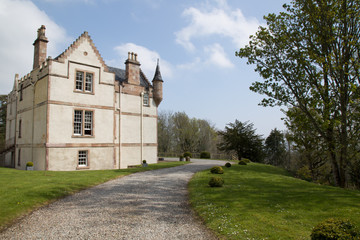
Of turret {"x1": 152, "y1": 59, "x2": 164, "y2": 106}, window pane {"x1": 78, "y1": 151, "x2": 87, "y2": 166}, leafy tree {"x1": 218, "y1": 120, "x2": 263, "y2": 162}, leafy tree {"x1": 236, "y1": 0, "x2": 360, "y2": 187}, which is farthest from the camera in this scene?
leafy tree {"x1": 218, "y1": 120, "x2": 263, "y2": 162}

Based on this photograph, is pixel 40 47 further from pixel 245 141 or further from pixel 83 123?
pixel 245 141

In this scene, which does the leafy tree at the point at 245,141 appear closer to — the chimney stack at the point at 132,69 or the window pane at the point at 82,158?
the chimney stack at the point at 132,69

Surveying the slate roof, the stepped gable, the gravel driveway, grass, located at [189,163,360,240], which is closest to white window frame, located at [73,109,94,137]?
the stepped gable

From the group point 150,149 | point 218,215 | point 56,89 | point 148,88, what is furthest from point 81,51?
point 218,215

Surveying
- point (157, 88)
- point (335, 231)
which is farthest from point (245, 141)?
point (335, 231)

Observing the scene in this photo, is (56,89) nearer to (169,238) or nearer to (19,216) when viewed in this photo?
(19,216)

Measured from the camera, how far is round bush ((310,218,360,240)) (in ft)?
17.7

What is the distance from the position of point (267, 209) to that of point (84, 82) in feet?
71.3

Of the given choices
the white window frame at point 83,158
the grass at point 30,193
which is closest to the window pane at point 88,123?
the white window frame at point 83,158

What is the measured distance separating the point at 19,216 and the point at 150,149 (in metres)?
22.5

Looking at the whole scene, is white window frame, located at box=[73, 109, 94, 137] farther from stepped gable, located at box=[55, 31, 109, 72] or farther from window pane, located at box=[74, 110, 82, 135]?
stepped gable, located at box=[55, 31, 109, 72]

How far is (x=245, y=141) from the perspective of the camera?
42.8 meters

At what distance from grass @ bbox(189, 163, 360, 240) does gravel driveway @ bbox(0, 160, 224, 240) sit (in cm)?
72

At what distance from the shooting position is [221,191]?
43.4 ft
